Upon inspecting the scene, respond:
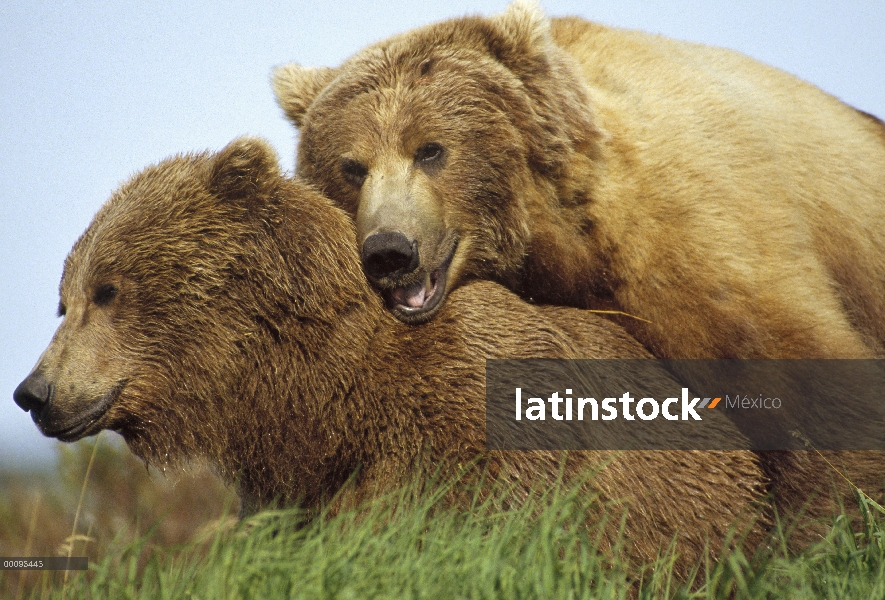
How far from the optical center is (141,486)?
7848 millimetres

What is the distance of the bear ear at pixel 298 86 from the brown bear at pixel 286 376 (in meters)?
1.25

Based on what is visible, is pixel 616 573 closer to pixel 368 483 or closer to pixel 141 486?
pixel 368 483

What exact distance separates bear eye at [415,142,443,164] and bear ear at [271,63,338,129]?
0.88 meters

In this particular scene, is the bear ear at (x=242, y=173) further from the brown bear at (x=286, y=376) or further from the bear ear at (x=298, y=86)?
the bear ear at (x=298, y=86)

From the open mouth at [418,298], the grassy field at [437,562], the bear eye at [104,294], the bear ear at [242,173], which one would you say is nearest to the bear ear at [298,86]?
the bear ear at [242,173]

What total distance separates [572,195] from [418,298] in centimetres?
99

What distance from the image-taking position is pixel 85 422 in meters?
3.90

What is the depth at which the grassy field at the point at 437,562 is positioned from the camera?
3229 millimetres

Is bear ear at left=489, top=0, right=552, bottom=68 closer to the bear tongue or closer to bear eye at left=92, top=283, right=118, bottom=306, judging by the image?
the bear tongue

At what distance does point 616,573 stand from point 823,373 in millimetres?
1452

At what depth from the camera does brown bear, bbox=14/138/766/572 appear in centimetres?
393

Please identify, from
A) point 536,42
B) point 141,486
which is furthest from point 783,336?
point 141,486
